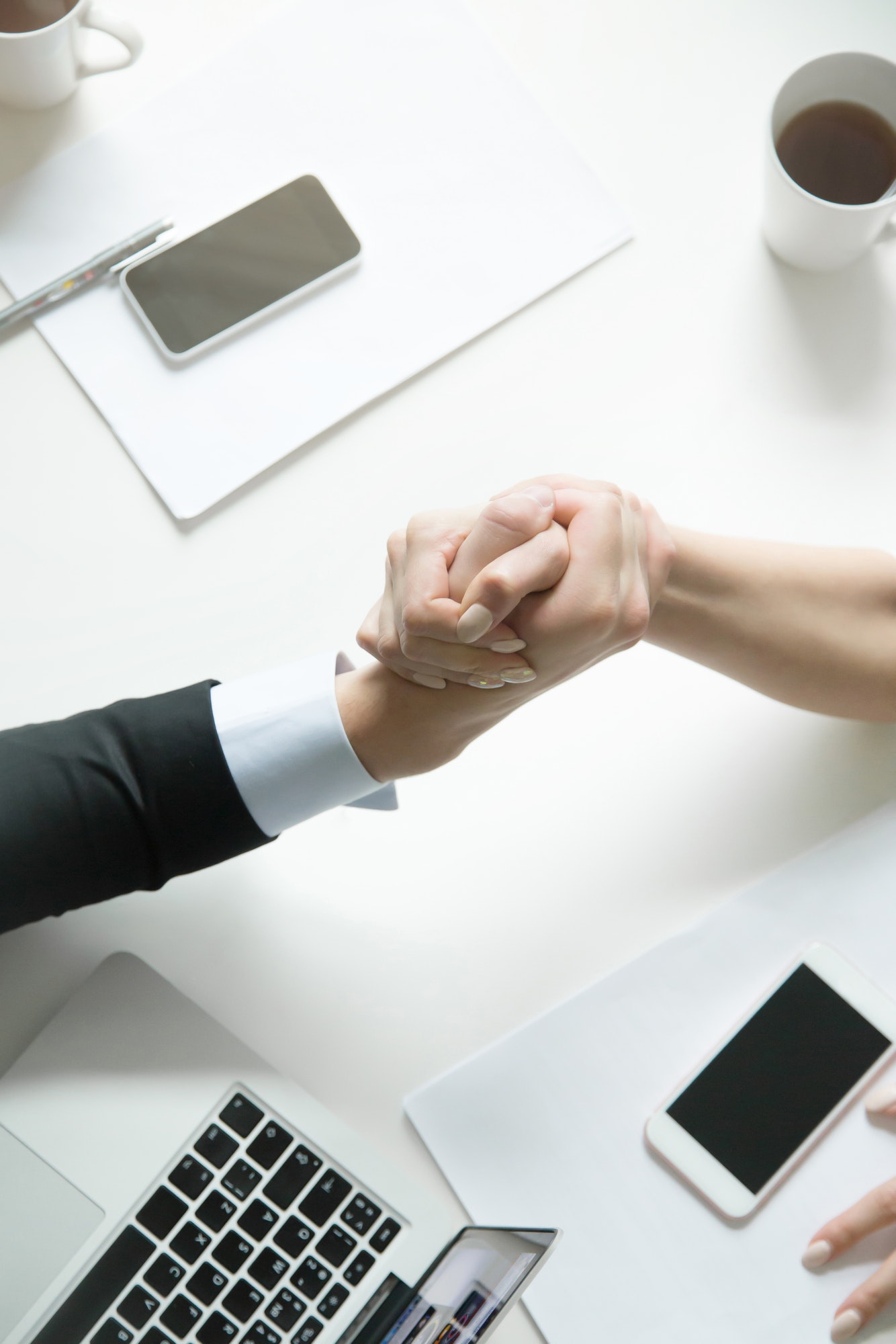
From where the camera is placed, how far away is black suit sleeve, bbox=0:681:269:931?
1.95 feet

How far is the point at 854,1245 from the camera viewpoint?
2.06ft

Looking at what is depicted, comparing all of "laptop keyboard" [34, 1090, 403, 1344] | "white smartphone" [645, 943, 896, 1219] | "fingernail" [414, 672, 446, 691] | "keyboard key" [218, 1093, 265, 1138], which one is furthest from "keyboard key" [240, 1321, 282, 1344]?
"fingernail" [414, 672, 446, 691]

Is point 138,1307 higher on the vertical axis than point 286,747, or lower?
lower

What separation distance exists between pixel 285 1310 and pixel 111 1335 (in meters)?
0.10

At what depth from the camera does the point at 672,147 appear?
790mm

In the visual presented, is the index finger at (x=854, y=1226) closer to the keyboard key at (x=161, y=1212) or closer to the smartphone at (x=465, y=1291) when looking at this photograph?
the smartphone at (x=465, y=1291)

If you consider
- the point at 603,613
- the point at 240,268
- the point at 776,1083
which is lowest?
the point at 776,1083

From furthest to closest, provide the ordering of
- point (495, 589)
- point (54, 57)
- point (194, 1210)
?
point (54, 57), point (194, 1210), point (495, 589)

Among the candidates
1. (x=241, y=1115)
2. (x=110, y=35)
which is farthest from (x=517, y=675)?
(x=110, y=35)

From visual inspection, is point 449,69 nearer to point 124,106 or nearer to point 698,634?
point 124,106

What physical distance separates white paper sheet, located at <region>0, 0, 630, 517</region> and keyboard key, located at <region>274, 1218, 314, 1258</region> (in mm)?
473

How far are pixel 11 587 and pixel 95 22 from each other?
0.40 m

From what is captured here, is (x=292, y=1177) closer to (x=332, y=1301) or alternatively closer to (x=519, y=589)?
(x=332, y=1301)

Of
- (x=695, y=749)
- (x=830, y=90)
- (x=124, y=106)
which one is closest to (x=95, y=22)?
(x=124, y=106)
